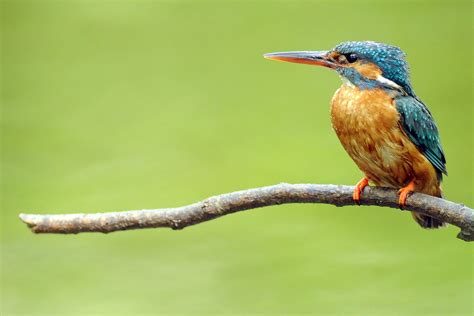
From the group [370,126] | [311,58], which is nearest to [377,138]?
[370,126]

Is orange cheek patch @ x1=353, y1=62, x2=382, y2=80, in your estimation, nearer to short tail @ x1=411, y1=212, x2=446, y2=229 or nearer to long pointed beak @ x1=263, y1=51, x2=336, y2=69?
long pointed beak @ x1=263, y1=51, x2=336, y2=69

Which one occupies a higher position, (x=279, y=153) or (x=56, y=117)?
(x=56, y=117)

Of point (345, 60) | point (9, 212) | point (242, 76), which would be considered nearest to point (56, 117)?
point (9, 212)

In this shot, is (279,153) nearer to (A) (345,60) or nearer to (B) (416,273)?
(B) (416,273)

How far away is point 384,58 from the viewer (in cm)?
259

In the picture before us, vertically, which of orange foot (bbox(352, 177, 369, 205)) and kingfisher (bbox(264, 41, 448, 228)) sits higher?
kingfisher (bbox(264, 41, 448, 228))

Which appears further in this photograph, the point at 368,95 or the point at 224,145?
the point at 224,145

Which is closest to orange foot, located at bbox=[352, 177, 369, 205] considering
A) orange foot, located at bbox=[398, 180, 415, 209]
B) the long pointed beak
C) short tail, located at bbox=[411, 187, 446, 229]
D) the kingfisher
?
the kingfisher

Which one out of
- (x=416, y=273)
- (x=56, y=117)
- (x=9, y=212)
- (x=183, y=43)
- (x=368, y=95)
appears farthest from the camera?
(x=183, y=43)

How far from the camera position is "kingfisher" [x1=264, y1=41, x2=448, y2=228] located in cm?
263

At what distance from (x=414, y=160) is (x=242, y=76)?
5166 mm

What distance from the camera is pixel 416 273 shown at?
589 centimetres

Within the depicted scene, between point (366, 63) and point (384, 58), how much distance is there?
0.07 metres

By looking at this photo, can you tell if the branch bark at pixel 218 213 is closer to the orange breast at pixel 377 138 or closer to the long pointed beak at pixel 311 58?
the orange breast at pixel 377 138
